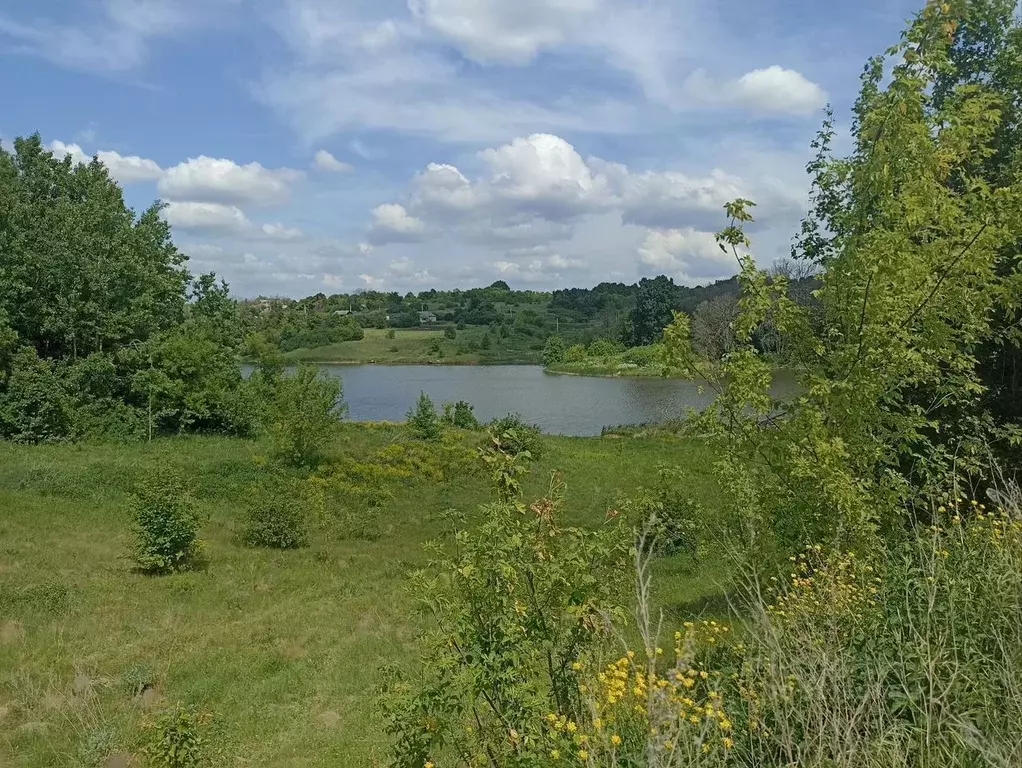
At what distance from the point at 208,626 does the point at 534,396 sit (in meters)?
51.9

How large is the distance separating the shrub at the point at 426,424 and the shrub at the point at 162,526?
A: 16528mm

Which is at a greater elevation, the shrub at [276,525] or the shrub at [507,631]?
the shrub at [507,631]

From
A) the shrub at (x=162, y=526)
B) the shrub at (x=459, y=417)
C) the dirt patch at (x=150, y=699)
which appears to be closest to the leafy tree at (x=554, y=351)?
the shrub at (x=459, y=417)

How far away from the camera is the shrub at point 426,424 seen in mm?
29875

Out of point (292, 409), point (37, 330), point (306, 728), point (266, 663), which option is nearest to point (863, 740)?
point (306, 728)

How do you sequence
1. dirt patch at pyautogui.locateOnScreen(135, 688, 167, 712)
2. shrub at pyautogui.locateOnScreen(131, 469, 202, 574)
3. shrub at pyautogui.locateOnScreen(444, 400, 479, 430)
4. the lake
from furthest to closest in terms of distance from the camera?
the lake
shrub at pyautogui.locateOnScreen(444, 400, 479, 430)
shrub at pyautogui.locateOnScreen(131, 469, 202, 574)
dirt patch at pyautogui.locateOnScreen(135, 688, 167, 712)

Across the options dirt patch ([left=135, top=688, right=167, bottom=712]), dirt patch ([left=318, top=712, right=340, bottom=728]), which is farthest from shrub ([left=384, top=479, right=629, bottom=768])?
dirt patch ([left=135, top=688, right=167, bottom=712])

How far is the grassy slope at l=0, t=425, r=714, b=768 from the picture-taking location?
686 centimetres

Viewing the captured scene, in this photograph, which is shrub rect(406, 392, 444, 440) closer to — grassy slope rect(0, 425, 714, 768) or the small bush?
grassy slope rect(0, 425, 714, 768)

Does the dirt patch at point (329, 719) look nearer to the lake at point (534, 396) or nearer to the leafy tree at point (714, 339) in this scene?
the leafy tree at point (714, 339)

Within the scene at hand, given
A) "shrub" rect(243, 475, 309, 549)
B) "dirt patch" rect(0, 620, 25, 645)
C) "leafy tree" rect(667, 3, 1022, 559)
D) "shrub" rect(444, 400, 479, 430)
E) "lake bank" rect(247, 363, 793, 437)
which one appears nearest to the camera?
"leafy tree" rect(667, 3, 1022, 559)

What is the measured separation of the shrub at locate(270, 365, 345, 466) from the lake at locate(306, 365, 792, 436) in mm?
13706

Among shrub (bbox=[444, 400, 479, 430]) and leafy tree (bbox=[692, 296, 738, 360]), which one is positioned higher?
leafy tree (bbox=[692, 296, 738, 360])

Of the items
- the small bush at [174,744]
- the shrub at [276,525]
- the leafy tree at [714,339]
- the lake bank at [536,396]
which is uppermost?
the leafy tree at [714,339]
